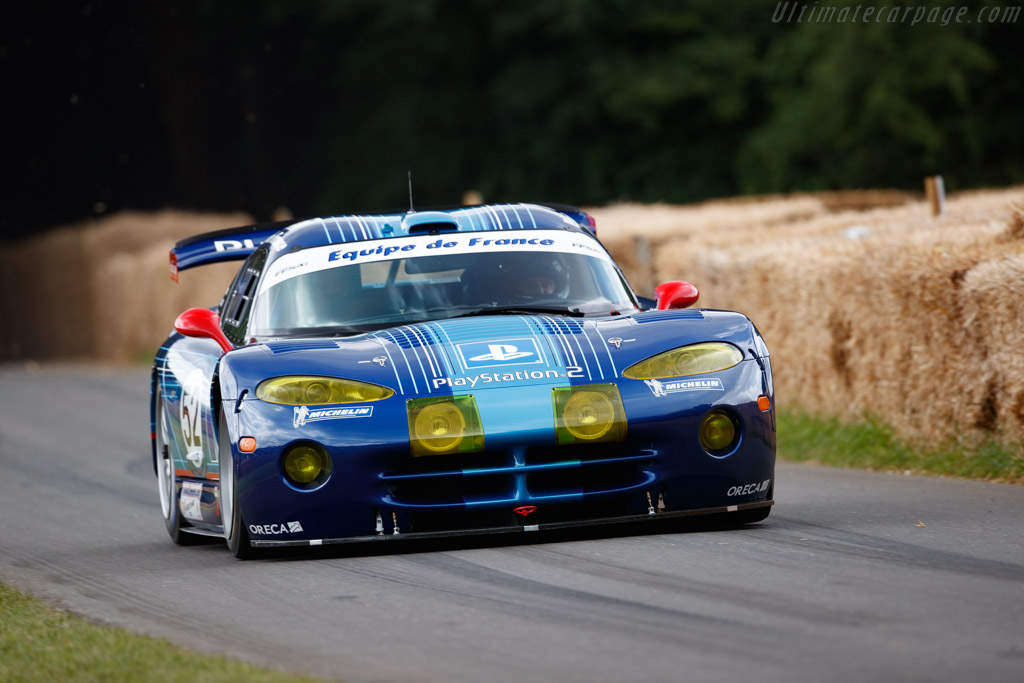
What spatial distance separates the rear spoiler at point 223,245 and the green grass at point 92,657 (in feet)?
11.6

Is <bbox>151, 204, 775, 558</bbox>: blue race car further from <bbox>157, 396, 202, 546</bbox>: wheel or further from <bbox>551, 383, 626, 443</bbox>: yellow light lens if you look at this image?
<bbox>157, 396, 202, 546</bbox>: wheel

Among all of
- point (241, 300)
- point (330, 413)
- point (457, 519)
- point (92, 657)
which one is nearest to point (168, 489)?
point (241, 300)

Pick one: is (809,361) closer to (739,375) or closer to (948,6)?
(739,375)

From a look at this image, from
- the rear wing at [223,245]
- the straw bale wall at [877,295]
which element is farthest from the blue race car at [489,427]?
the straw bale wall at [877,295]

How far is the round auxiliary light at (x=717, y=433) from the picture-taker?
694 centimetres

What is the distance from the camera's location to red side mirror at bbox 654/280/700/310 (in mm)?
7996

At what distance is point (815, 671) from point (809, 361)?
7.73 m

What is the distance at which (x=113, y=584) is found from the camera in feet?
23.4

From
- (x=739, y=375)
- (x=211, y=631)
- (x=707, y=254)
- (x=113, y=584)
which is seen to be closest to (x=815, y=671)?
(x=211, y=631)

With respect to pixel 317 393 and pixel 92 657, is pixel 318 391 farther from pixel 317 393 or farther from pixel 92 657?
pixel 92 657

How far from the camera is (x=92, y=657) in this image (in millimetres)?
5363

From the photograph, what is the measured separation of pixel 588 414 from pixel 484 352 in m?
0.53

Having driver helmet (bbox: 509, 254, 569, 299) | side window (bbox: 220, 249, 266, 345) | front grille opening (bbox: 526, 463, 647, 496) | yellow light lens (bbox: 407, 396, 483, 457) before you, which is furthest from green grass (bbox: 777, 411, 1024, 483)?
side window (bbox: 220, 249, 266, 345)

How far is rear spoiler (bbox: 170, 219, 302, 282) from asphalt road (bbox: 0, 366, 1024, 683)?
159 cm
